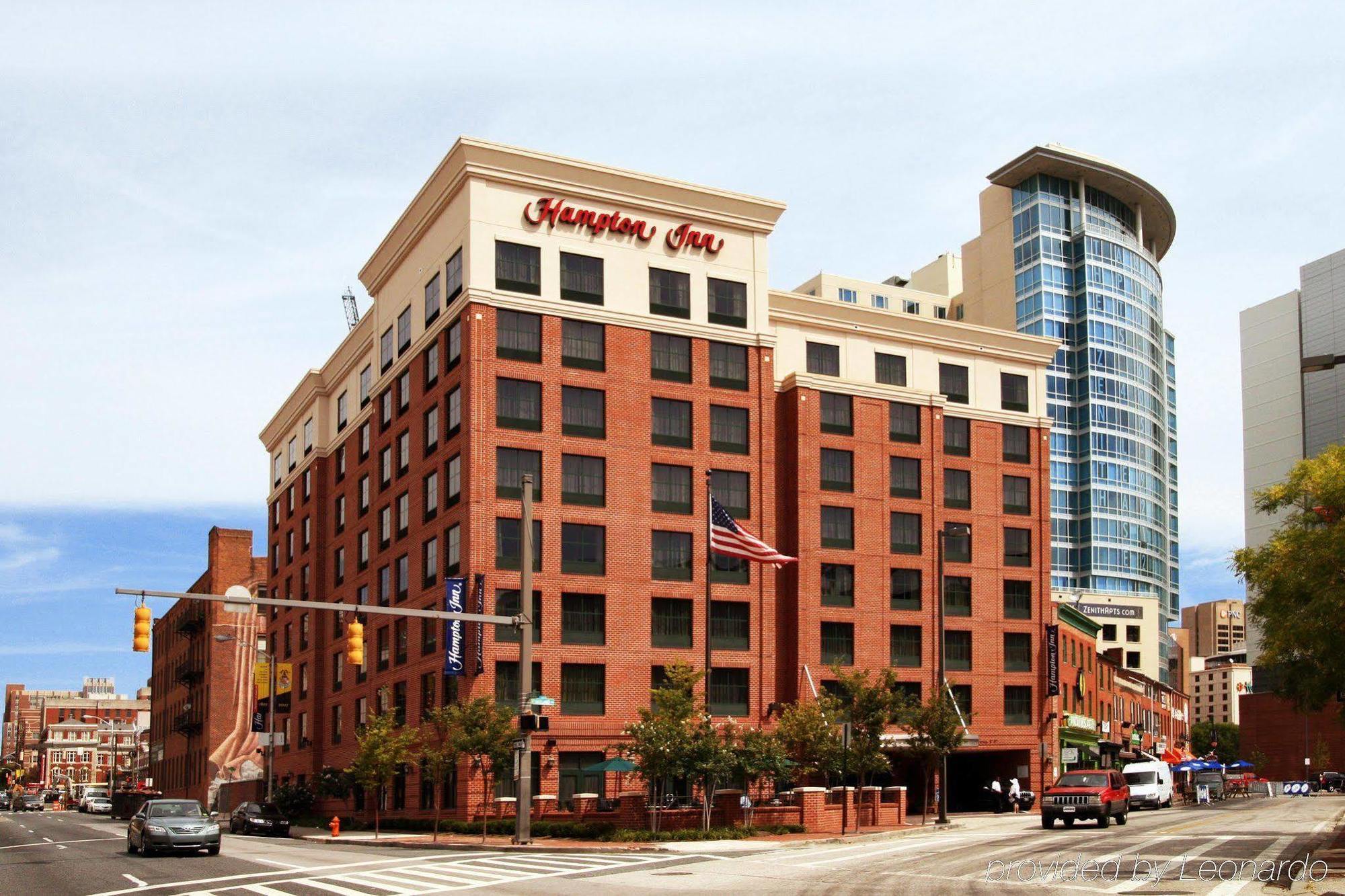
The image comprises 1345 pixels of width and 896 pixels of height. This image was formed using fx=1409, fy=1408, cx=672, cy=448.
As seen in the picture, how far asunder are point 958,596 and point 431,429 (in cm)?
2762

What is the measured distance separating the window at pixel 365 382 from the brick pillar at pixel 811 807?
37.8 meters

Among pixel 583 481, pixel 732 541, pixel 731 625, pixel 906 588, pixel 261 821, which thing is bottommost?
pixel 261 821

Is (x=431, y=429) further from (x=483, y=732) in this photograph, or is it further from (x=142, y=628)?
(x=142, y=628)

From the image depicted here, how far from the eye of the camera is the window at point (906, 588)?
229 ft

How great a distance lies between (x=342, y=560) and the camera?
80250 millimetres

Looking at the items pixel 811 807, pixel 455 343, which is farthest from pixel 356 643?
pixel 455 343

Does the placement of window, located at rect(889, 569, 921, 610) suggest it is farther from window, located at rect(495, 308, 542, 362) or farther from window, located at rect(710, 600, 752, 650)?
window, located at rect(495, 308, 542, 362)

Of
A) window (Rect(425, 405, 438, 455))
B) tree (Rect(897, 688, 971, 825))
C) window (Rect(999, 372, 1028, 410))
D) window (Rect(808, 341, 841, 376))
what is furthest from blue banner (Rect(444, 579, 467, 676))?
window (Rect(999, 372, 1028, 410))

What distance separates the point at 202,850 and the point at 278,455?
62.2 meters

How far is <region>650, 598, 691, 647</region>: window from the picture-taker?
2419 inches

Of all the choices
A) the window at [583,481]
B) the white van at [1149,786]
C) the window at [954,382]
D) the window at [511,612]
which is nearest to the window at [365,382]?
the window at [583,481]

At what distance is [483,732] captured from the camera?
50.8 meters

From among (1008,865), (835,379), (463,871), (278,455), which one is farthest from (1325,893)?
(278,455)

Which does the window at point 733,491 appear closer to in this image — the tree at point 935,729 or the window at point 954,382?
the tree at point 935,729
